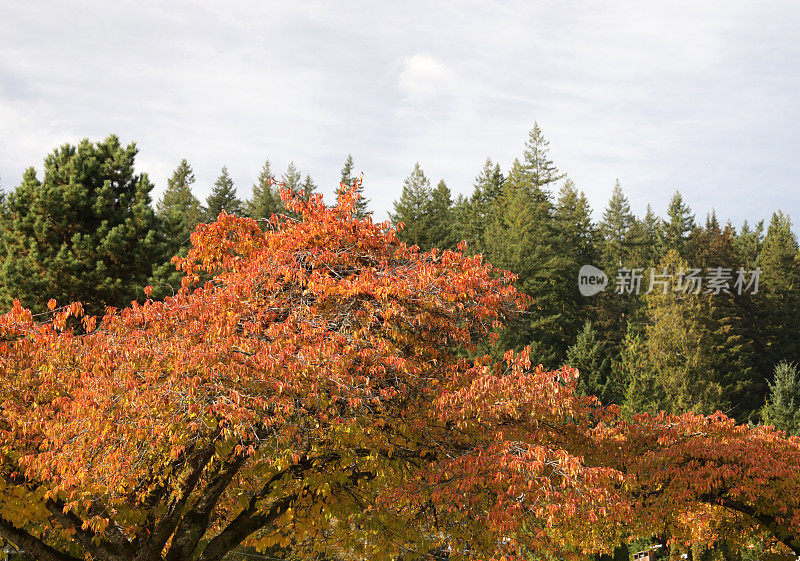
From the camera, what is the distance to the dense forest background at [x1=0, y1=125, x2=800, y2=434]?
25297 millimetres

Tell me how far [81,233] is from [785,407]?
3823cm

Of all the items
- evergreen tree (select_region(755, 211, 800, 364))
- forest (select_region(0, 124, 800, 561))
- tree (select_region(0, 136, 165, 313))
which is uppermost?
evergreen tree (select_region(755, 211, 800, 364))

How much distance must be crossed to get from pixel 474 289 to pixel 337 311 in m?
2.23

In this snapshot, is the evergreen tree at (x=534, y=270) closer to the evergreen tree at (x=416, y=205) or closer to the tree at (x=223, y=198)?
the evergreen tree at (x=416, y=205)

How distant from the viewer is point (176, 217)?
92.4 feet

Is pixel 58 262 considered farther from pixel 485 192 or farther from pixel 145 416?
pixel 485 192

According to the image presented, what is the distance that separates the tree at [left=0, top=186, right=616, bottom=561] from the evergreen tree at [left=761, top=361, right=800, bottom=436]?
31944 mm

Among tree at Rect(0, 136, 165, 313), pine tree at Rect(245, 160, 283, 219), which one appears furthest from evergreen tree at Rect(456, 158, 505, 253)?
tree at Rect(0, 136, 165, 313)

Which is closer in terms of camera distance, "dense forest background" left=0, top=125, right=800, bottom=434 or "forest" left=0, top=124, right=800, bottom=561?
"forest" left=0, top=124, right=800, bottom=561

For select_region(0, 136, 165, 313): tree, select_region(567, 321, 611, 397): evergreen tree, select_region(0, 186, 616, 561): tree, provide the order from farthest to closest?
1. select_region(567, 321, 611, 397): evergreen tree
2. select_region(0, 136, 165, 313): tree
3. select_region(0, 186, 616, 561): tree

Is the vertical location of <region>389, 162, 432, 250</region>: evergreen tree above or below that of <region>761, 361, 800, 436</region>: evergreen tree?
above

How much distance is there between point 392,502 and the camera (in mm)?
10148

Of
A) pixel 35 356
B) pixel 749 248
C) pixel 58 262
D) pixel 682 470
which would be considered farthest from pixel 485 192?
pixel 35 356

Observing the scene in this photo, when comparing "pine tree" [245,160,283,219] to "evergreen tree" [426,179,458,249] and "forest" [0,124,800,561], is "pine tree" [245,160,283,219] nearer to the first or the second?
"evergreen tree" [426,179,458,249]
